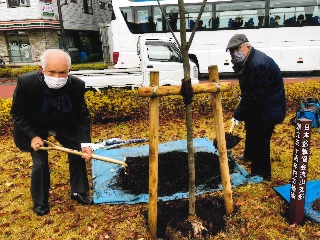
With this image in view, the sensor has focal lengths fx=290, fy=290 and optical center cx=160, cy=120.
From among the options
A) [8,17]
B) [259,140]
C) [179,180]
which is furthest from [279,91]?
[8,17]

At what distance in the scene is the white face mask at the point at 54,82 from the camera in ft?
10.5

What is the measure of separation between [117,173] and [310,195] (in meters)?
2.73

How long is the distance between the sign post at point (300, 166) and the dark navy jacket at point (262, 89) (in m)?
0.91

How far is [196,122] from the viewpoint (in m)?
7.32

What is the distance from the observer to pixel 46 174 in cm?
364

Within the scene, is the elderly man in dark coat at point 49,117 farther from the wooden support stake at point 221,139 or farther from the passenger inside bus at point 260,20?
the passenger inside bus at point 260,20

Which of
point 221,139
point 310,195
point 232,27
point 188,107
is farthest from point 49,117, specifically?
point 232,27

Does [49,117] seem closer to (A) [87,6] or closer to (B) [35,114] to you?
(B) [35,114]

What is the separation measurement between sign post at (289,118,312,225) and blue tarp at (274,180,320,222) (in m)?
0.17

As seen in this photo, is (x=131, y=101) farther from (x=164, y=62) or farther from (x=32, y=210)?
(x=32, y=210)

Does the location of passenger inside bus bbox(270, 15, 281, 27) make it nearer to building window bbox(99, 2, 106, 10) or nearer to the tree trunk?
the tree trunk

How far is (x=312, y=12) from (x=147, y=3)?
23.3ft

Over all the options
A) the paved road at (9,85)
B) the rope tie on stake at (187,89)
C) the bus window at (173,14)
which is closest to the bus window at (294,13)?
the paved road at (9,85)

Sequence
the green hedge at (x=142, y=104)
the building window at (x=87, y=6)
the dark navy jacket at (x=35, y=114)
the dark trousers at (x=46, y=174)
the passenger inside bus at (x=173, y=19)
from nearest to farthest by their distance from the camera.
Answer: the dark navy jacket at (x=35, y=114)
the dark trousers at (x=46, y=174)
the green hedge at (x=142, y=104)
the passenger inside bus at (x=173, y=19)
the building window at (x=87, y=6)
